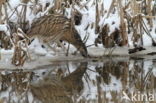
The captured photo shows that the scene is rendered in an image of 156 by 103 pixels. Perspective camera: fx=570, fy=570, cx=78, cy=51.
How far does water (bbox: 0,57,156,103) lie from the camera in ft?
16.0

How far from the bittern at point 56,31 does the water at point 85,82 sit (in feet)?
1.51

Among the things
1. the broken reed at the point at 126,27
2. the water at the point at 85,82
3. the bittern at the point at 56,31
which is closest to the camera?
the water at the point at 85,82

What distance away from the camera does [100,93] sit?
16.5 feet

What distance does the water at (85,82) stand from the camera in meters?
4.88

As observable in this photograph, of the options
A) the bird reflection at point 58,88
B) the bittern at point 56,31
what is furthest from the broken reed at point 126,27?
the bird reflection at point 58,88

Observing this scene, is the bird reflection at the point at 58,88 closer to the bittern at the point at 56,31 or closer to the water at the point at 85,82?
the water at the point at 85,82

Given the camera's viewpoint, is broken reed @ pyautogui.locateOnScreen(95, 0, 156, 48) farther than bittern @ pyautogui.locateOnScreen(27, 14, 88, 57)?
Yes

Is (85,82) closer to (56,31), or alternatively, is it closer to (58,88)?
(58,88)

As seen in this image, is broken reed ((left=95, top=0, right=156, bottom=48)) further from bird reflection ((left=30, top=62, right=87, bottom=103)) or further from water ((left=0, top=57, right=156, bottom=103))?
bird reflection ((left=30, top=62, right=87, bottom=103))

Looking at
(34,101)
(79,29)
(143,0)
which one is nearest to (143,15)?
(143,0)

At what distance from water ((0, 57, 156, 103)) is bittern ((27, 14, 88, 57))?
46 cm

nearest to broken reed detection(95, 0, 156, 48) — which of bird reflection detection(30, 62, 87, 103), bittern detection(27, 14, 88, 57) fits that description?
bittern detection(27, 14, 88, 57)

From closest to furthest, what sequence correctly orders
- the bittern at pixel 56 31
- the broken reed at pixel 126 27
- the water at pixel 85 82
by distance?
1. the water at pixel 85 82
2. the bittern at pixel 56 31
3. the broken reed at pixel 126 27

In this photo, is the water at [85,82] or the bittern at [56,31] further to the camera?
the bittern at [56,31]
